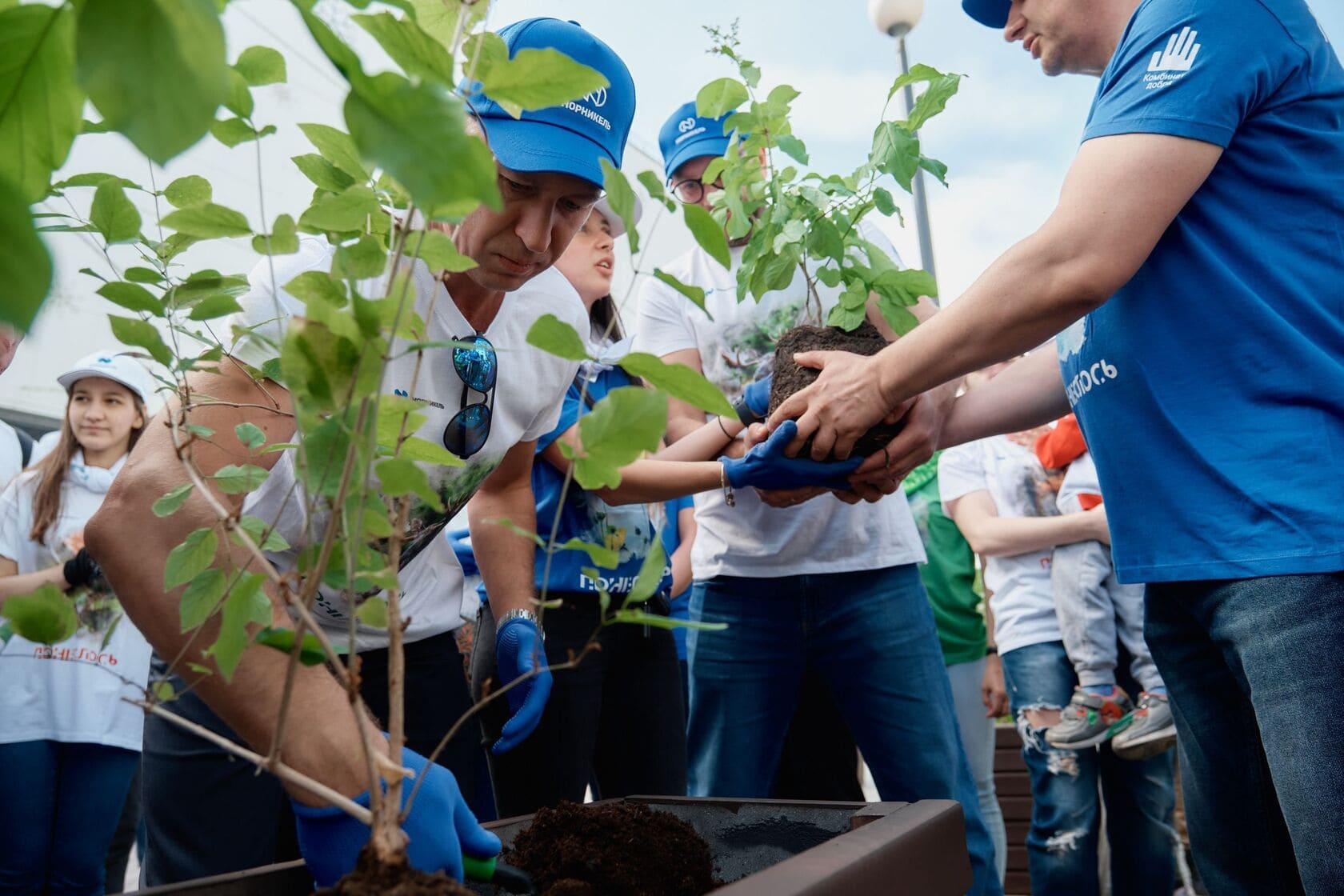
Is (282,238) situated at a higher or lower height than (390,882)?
higher

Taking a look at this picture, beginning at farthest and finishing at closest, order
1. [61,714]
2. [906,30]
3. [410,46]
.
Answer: [906,30]
[61,714]
[410,46]

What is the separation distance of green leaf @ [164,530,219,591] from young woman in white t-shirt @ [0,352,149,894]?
66.0 inches

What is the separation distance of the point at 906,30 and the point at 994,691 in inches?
120

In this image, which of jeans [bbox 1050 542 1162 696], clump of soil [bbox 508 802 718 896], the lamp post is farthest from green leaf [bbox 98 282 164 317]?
the lamp post

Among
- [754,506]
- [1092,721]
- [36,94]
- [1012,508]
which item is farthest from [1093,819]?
[36,94]

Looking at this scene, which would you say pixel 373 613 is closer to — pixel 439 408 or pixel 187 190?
pixel 187 190

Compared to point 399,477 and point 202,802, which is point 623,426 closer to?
point 399,477

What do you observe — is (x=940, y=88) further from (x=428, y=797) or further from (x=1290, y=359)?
(x=428, y=797)

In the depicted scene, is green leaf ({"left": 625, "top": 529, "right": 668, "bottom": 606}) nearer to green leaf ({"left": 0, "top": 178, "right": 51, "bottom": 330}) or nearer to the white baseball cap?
green leaf ({"left": 0, "top": 178, "right": 51, "bottom": 330})

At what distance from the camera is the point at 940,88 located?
154cm

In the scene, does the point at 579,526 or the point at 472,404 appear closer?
the point at 472,404

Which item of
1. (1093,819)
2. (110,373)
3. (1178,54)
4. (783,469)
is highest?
(110,373)

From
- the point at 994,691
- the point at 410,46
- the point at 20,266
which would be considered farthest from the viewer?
the point at 994,691

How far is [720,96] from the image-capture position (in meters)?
1.68
